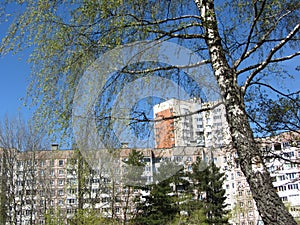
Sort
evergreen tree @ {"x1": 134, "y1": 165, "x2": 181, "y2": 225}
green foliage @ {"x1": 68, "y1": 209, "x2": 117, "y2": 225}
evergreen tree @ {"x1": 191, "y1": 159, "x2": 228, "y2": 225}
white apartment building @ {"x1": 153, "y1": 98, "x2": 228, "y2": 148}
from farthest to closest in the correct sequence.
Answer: evergreen tree @ {"x1": 191, "y1": 159, "x2": 228, "y2": 225}, evergreen tree @ {"x1": 134, "y1": 165, "x2": 181, "y2": 225}, green foliage @ {"x1": 68, "y1": 209, "x2": 117, "y2": 225}, white apartment building @ {"x1": 153, "y1": 98, "x2": 228, "y2": 148}

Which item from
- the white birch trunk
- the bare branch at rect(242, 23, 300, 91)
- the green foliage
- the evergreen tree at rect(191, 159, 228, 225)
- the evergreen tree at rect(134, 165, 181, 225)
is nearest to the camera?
the white birch trunk

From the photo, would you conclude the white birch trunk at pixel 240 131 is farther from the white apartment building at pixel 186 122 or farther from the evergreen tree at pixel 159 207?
the evergreen tree at pixel 159 207

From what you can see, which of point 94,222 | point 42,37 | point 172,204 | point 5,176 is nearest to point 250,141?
point 42,37

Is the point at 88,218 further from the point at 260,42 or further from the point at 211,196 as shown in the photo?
the point at 211,196

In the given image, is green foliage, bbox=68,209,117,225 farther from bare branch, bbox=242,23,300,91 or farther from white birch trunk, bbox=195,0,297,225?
white birch trunk, bbox=195,0,297,225

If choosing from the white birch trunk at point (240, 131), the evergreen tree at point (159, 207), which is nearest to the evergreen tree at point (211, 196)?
the evergreen tree at point (159, 207)

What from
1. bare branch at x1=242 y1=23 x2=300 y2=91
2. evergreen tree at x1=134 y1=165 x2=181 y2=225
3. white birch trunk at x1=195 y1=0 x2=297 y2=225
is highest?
bare branch at x1=242 y1=23 x2=300 y2=91

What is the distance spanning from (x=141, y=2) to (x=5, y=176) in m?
18.3

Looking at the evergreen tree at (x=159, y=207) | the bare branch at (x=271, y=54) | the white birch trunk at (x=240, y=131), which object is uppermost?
the bare branch at (x=271, y=54)

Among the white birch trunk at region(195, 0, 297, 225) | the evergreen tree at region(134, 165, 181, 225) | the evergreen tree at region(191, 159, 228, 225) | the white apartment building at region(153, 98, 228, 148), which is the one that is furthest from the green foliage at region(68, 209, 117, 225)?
the white birch trunk at region(195, 0, 297, 225)

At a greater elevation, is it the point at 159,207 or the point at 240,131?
the point at 240,131

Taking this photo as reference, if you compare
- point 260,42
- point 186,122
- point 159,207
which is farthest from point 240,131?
point 159,207

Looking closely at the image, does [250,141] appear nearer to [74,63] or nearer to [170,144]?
[170,144]

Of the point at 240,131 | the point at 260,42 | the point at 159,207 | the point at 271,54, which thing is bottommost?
the point at 159,207
